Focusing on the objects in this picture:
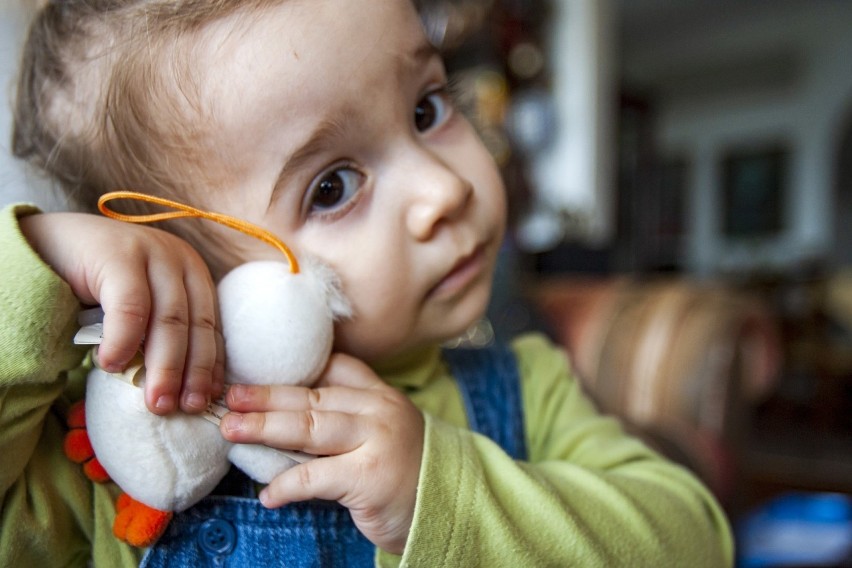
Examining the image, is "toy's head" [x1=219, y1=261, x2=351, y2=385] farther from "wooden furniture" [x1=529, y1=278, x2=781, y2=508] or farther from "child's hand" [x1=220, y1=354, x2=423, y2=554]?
"wooden furniture" [x1=529, y1=278, x2=781, y2=508]

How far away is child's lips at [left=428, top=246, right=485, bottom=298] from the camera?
0.52 m

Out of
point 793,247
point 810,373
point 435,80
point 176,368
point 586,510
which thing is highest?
point 435,80

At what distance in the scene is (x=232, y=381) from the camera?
425 millimetres

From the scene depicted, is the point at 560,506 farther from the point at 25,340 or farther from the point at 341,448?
the point at 25,340

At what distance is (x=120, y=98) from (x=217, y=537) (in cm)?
29

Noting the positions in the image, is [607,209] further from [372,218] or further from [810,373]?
[372,218]

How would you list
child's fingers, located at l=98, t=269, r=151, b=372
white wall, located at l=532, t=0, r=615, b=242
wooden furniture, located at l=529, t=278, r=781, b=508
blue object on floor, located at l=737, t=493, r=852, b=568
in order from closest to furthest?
child's fingers, located at l=98, t=269, r=151, b=372 → blue object on floor, located at l=737, t=493, r=852, b=568 → wooden furniture, located at l=529, t=278, r=781, b=508 → white wall, located at l=532, t=0, r=615, b=242

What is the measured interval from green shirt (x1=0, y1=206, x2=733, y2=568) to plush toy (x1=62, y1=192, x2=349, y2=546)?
1.3 inches

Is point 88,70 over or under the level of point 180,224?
over

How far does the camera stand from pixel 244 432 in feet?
Result: 1.31

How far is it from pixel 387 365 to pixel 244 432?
0.19 meters

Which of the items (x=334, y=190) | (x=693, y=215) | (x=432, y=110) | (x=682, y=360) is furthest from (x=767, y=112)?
(x=334, y=190)

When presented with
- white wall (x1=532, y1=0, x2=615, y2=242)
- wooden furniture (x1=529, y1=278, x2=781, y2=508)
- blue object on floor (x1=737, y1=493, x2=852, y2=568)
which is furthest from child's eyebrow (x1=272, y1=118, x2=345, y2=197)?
white wall (x1=532, y1=0, x2=615, y2=242)

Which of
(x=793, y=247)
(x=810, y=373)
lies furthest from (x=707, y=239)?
(x=810, y=373)
